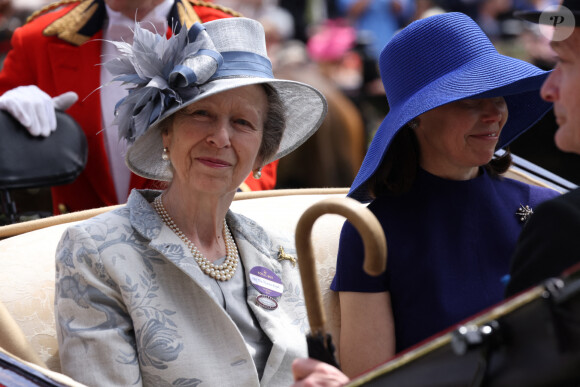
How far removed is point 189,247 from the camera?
1799 millimetres

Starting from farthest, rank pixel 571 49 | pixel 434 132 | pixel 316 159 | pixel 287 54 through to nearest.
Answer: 1. pixel 287 54
2. pixel 316 159
3. pixel 434 132
4. pixel 571 49

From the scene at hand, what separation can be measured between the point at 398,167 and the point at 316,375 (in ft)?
2.31

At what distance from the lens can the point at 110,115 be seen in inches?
104

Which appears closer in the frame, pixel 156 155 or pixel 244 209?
pixel 156 155

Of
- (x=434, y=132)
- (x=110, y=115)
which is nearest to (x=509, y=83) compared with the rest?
(x=434, y=132)

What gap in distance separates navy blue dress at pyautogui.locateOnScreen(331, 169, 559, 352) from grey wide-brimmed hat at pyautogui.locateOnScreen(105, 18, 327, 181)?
0.41 m

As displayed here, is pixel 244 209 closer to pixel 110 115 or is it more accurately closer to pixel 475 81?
pixel 110 115

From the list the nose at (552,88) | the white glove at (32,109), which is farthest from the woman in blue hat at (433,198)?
the white glove at (32,109)

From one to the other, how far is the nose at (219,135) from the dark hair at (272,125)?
0.57ft

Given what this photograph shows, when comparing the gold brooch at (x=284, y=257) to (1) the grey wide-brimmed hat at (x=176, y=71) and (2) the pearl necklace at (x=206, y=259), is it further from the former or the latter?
(1) the grey wide-brimmed hat at (x=176, y=71)

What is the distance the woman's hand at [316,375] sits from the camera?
120cm

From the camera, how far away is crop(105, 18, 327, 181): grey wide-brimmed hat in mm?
1749

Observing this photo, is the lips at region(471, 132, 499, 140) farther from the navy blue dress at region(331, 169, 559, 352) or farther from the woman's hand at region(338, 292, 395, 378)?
the woman's hand at region(338, 292, 395, 378)

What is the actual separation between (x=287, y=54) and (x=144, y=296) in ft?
13.0
